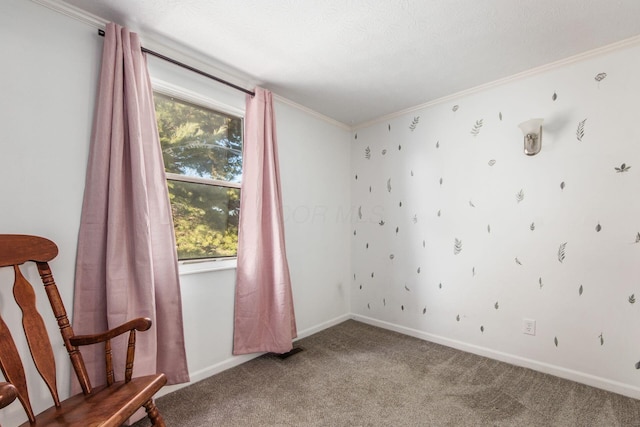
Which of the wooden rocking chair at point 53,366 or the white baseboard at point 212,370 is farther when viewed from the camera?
the white baseboard at point 212,370

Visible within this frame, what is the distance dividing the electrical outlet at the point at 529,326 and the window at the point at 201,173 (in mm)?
2289

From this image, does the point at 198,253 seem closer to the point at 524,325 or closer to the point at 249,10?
the point at 249,10

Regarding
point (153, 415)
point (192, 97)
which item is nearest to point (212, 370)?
point (153, 415)

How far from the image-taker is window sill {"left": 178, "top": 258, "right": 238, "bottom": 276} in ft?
6.58

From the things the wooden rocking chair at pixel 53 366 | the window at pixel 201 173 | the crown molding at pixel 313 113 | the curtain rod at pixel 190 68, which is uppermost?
the crown molding at pixel 313 113

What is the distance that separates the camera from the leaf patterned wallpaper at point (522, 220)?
74.2 inches

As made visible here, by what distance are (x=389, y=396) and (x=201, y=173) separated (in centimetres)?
197

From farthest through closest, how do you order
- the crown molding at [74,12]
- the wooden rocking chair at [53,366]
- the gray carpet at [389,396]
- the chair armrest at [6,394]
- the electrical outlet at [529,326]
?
1. the electrical outlet at [529,326]
2. the gray carpet at [389,396]
3. the crown molding at [74,12]
4. the wooden rocking chair at [53,366]
5. the chair armrest at [6,394]

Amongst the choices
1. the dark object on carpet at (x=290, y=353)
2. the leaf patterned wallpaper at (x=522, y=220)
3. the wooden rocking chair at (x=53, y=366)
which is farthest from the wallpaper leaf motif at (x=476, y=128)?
the wooden rocking chair at (x=53, y=366)

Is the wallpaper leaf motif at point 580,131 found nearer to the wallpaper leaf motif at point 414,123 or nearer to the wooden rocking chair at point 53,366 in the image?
the wallpaper leaf motif at point 414,123

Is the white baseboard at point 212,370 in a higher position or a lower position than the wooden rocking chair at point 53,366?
lower

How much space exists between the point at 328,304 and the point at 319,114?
6.49ft

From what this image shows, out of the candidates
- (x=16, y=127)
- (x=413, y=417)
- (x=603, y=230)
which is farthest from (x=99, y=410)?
(x=603, y=230)

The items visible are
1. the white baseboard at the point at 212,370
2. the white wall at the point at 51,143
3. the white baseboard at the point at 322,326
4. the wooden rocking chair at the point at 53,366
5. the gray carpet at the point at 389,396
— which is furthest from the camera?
the white baseboard at the point at 322,326
